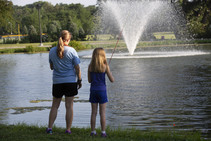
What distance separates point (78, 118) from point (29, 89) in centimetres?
592

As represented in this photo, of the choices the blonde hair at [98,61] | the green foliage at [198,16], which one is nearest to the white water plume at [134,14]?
the green foliage at [198,16]

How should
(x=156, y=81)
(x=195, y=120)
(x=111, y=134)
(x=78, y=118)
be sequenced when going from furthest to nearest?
1. (x=156, y=81)
2. (x=78, y=118)
3. (x=195, y=120)
4. (x=111, y=134)

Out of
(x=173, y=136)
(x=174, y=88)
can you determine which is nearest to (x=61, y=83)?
A: (x=173, y=136)

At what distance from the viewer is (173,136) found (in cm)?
624

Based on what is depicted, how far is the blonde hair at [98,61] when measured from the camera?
20.5 ft

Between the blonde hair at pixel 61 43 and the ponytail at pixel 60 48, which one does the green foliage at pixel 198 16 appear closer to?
the blonde hair at pixel 61 43

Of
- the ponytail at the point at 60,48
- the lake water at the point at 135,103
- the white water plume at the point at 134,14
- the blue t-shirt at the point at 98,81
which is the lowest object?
the lake water at the point at 135,103

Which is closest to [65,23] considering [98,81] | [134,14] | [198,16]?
[198,16]

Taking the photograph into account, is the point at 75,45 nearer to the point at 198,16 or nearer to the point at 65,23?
the point at 198,16

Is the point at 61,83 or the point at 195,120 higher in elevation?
the point at 61,83

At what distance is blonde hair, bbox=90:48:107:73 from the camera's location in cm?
623

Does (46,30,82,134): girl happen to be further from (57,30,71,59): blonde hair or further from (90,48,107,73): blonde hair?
(90,48,107,73): blonde hair

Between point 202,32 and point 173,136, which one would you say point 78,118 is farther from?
point 202,32

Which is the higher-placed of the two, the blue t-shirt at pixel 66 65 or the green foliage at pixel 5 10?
the green foliage at pixel 5 10
